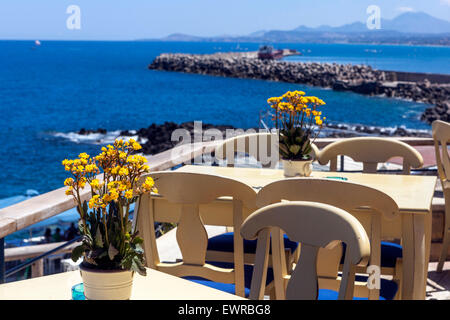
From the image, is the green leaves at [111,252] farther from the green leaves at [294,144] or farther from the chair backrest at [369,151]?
the chair backrest at [369,151]

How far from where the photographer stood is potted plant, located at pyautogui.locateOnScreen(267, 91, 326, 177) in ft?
8.62

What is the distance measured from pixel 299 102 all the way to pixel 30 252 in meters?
3.19

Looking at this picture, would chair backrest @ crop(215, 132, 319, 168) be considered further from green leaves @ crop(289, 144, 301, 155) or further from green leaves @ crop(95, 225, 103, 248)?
green leaves @ crop(95, 225, 103, 248)

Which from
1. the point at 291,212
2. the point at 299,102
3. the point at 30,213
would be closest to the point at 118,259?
the point at 291,212

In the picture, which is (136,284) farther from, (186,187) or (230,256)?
(230,256)

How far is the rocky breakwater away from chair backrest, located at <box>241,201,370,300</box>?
30.0 metres

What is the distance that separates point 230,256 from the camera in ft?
8.14

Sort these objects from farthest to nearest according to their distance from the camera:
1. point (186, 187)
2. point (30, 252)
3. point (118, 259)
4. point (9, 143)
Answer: point (9, 143)
point (30, 252)
point (186, 187)
point (118, 259)

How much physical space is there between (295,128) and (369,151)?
2.23ft

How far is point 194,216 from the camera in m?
2.08

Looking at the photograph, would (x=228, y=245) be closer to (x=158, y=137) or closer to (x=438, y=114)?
(x=158, y=137)

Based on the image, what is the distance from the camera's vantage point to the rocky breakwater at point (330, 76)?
132 ft

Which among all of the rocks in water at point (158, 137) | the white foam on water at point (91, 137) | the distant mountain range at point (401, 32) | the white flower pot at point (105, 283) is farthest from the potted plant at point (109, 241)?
the distant mountain range at point (401, 32)

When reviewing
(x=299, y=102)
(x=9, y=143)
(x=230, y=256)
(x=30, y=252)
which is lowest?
(x=9, y=143)
